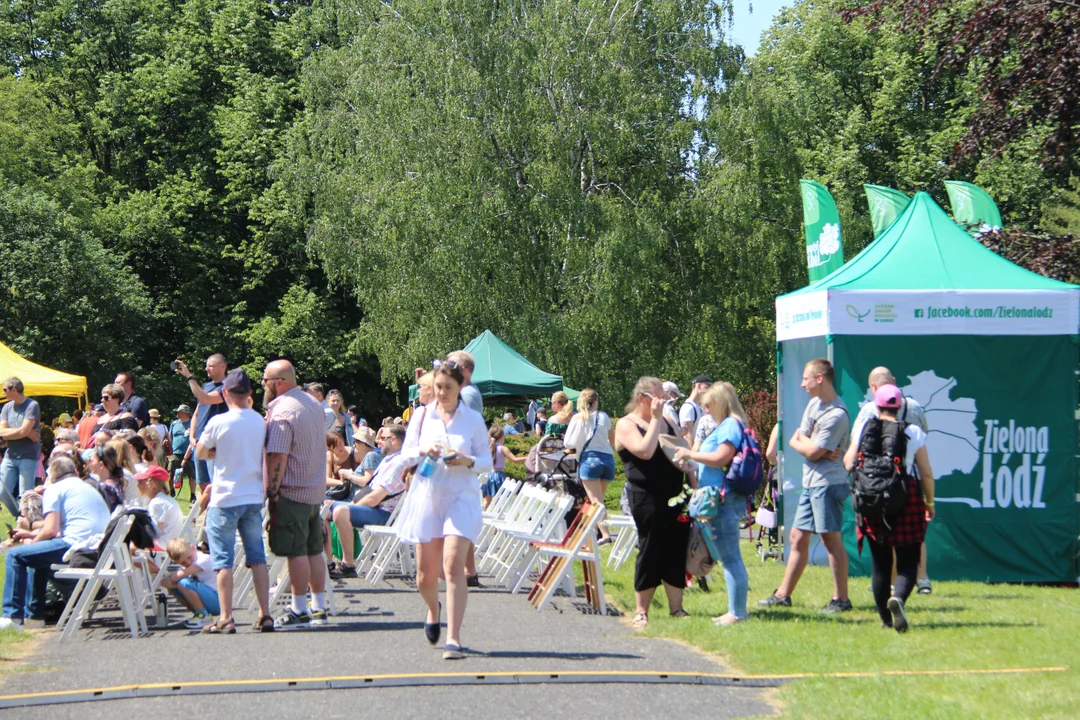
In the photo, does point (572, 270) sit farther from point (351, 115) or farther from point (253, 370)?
point (253, 370)

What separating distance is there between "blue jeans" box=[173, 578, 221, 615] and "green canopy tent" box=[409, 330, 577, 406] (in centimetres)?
1118

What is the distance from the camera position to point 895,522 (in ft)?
27.6

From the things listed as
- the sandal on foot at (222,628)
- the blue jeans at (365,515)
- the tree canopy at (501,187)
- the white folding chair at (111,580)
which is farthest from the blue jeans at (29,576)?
the tree canopy at (501,187)

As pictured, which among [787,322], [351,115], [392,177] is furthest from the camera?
[351,115]

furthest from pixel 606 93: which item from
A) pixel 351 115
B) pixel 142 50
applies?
pixel 142 50

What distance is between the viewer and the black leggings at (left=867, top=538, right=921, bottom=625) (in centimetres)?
848

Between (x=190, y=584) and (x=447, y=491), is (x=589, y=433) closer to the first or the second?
(x=190, y=584)

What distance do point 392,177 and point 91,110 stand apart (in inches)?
671

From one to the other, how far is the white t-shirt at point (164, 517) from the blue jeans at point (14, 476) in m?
5.41

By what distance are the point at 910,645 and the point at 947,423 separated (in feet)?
13.9

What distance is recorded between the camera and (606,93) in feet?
92.8

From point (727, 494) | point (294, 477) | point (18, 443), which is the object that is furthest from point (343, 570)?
point (18, 443)

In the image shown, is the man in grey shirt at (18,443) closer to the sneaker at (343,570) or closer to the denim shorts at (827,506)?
the sneaker at (343,570)

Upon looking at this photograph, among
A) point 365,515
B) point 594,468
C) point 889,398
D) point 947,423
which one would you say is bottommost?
point 365,515
